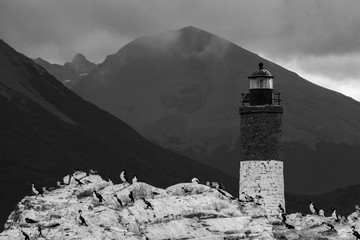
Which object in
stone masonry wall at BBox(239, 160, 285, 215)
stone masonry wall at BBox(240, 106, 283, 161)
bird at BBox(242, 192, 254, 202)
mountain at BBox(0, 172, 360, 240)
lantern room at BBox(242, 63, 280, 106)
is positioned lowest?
mountain at BBox(0, 172, 360, 240)

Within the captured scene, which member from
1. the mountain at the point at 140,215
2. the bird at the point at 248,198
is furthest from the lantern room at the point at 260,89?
→ the mountain at the point at 140,215

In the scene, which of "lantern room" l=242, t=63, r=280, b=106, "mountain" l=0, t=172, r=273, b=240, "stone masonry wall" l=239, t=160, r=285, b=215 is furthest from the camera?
"lantern room" l=242, t=63, r=280, b=106

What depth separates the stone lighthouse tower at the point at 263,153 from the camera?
234ft

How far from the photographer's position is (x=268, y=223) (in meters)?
64.1

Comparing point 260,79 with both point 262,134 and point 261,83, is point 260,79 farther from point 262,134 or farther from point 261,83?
point 262,134

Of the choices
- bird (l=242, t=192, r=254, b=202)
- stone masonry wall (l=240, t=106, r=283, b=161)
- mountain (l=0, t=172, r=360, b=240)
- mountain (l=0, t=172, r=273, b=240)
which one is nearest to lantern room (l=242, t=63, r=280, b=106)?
stone masonry wall (l=240, t=106, r=283, b=161)

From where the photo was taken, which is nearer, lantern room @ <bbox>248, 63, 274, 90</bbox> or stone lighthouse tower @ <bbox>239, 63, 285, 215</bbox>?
stone lighthouse tower @ <bbox>239, 63, 285, 215</bbox>

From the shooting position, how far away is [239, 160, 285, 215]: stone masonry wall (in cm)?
7131

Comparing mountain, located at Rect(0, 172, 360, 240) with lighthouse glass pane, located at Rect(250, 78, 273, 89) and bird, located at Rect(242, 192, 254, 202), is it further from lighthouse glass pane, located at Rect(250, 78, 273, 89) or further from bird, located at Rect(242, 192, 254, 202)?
lighthouse glass pane, located at Rect(250, 78, 273, 89)

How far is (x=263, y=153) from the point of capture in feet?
237

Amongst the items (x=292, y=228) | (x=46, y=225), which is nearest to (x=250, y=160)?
(x=292, y=228)

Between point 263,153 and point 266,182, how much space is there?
2206 mm

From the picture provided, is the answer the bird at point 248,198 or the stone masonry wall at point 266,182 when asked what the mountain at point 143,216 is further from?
the stone masonry wall at point 266,182

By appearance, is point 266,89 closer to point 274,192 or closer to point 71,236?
point 274,192
